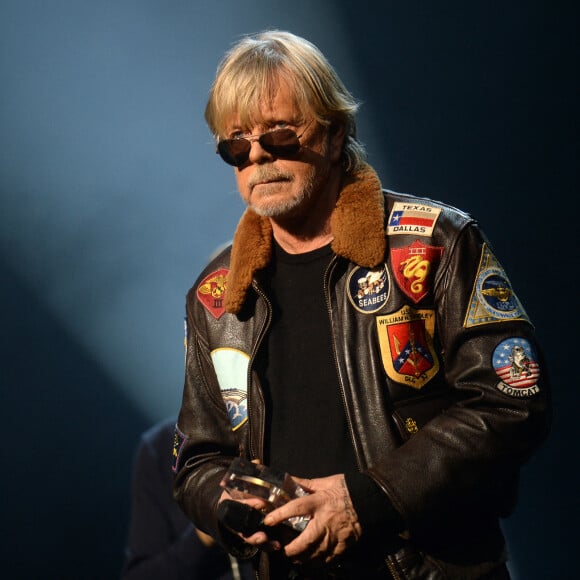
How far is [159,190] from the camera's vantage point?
380cm

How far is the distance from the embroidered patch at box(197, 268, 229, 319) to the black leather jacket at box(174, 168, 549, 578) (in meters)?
0.01

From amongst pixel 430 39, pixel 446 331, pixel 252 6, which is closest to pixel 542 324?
pixel 430 39

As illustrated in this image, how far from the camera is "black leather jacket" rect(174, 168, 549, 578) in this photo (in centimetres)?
174

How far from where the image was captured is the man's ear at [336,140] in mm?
2170

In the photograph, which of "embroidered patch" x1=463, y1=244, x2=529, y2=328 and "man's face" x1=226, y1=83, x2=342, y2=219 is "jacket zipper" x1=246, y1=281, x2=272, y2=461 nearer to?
"man's face" x1=226, y1=83, x2=342, y2=219

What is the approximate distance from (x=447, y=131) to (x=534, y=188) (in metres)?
0.42

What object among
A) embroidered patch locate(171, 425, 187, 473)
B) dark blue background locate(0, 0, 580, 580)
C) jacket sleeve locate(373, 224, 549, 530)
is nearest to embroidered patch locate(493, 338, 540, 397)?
jacket sleeve locate(373, 224, 549, 530)

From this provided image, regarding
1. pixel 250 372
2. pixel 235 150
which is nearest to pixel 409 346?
pixel 250 372

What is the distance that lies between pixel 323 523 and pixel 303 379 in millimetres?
414

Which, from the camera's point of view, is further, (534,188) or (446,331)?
(534,188)

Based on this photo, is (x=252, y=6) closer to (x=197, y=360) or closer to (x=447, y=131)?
(x=447, y=131)

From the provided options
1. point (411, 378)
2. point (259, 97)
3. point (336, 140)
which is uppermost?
point (259, 97)

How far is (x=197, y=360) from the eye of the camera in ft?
7.35

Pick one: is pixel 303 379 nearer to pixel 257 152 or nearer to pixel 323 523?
pixel 323 523
